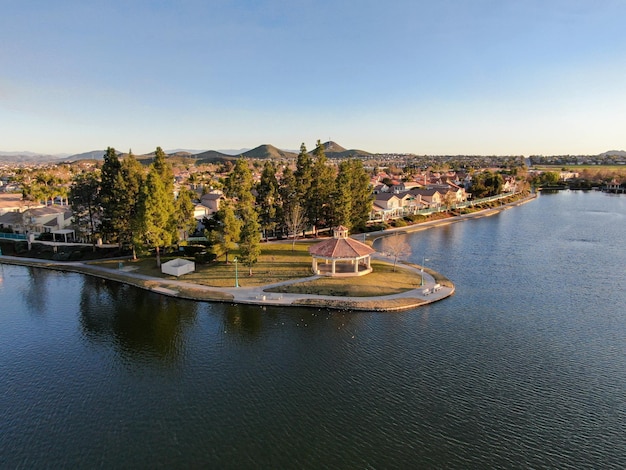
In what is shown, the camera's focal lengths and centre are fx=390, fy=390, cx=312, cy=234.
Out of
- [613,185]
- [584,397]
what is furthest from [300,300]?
[613,185]

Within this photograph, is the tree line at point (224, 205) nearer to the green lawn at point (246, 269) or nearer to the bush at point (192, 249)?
the green lawn at point (246, 269)


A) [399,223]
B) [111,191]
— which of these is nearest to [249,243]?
[111,191]

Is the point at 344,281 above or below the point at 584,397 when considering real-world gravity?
above

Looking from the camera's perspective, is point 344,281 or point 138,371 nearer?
point 138,371

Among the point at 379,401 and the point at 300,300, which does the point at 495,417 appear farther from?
the point at 300,300

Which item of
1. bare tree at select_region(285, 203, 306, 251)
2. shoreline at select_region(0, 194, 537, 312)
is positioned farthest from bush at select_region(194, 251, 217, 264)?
bare tree at select_region(285, 203, 306, 251)

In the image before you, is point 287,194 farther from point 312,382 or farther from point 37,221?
point 37,221
